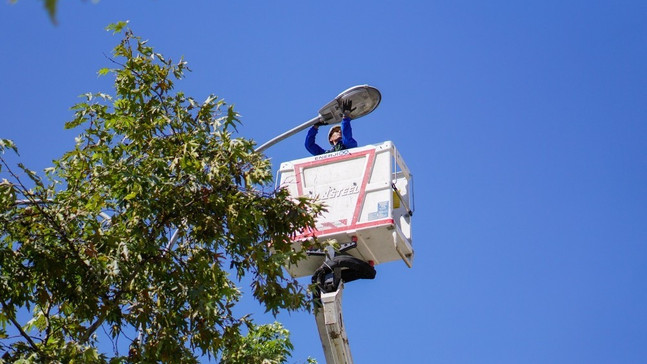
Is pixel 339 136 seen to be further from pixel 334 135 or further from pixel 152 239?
pixel 152 239

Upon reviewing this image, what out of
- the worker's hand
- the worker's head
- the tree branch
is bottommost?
the tree branch

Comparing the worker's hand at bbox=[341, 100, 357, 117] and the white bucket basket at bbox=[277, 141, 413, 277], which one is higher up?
the worker's hand at bbox=[341, 100, 357, 117]

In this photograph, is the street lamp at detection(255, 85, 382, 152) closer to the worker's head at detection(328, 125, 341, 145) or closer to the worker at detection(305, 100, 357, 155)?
the worker at detection(305, 100, 357, 155)

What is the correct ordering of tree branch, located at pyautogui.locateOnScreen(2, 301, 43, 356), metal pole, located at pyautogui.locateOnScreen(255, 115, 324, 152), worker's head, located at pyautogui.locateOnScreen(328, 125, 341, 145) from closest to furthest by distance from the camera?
tree branch, located at pyautogui.locateOnScreen(2, 301, 43, 356) → metal pole, located at pyautogui.locateOnScreen(255, 115, 324, 152) → worker's head, located at pyautogui.locateOnScreen(328, 125, 341, 145)

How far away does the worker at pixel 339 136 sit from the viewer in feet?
39.2

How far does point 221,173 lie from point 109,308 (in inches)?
71.5

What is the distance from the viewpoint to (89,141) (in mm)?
9789

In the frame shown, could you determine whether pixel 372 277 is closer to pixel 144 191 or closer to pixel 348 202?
pixel 348 202

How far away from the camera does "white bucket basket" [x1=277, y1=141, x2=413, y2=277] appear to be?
11.4 m

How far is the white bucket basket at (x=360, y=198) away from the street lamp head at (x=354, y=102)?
0.55m

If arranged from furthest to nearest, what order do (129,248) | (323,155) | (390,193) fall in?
(323,155), (390,193), (129,248)

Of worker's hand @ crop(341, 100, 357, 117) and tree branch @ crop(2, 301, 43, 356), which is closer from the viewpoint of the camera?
tree branch @ crop(2, 301, 43, 356)

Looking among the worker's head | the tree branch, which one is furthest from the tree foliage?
the worker's head

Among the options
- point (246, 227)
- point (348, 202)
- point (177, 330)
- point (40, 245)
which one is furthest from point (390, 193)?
point (40, 245)
